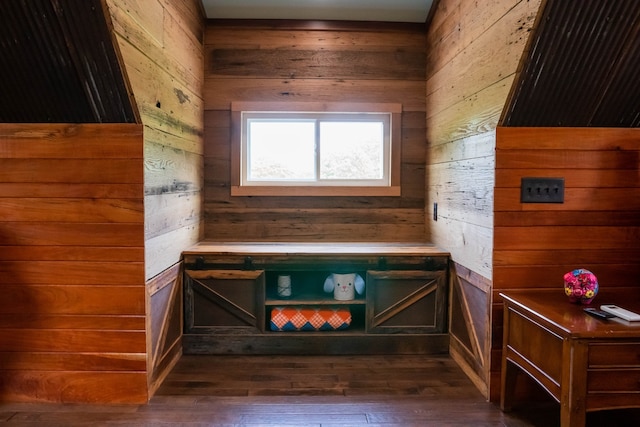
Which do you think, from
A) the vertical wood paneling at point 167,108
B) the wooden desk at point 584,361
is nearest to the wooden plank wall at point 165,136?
the vertical wood paneling at point 167,108

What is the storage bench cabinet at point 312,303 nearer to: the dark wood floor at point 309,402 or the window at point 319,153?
the dark wood floor at point 309,402

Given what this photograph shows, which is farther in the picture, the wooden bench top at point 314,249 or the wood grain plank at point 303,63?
the wood grain plank at point 303,63

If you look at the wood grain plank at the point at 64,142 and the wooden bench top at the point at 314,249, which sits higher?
the wood grain plank at the point at 64,142

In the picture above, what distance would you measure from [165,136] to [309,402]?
157 centimetres

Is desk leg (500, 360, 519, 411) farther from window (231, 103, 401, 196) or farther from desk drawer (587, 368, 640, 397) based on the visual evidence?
window (231, 103, 401, 196)

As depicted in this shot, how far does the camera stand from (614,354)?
1583 mm

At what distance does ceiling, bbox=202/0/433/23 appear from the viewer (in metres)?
3.02

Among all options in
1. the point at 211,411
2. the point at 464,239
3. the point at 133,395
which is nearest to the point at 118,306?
the point at 133,395

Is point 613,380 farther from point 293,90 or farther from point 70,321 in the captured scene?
point 293,90

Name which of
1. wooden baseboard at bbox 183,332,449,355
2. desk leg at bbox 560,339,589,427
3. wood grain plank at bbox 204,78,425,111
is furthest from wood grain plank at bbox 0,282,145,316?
desk leg at bbox 560,339,589,427

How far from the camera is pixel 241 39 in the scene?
125 inches

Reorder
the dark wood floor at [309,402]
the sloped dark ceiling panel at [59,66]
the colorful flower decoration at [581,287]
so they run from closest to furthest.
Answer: the sloped dark ceiling panel at [59,66]
the colorful flower decoration at [581,287]
the dark wood floor at [309,402]

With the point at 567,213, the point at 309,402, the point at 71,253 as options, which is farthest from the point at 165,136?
the point at 567,213

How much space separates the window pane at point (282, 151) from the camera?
3301 mm
